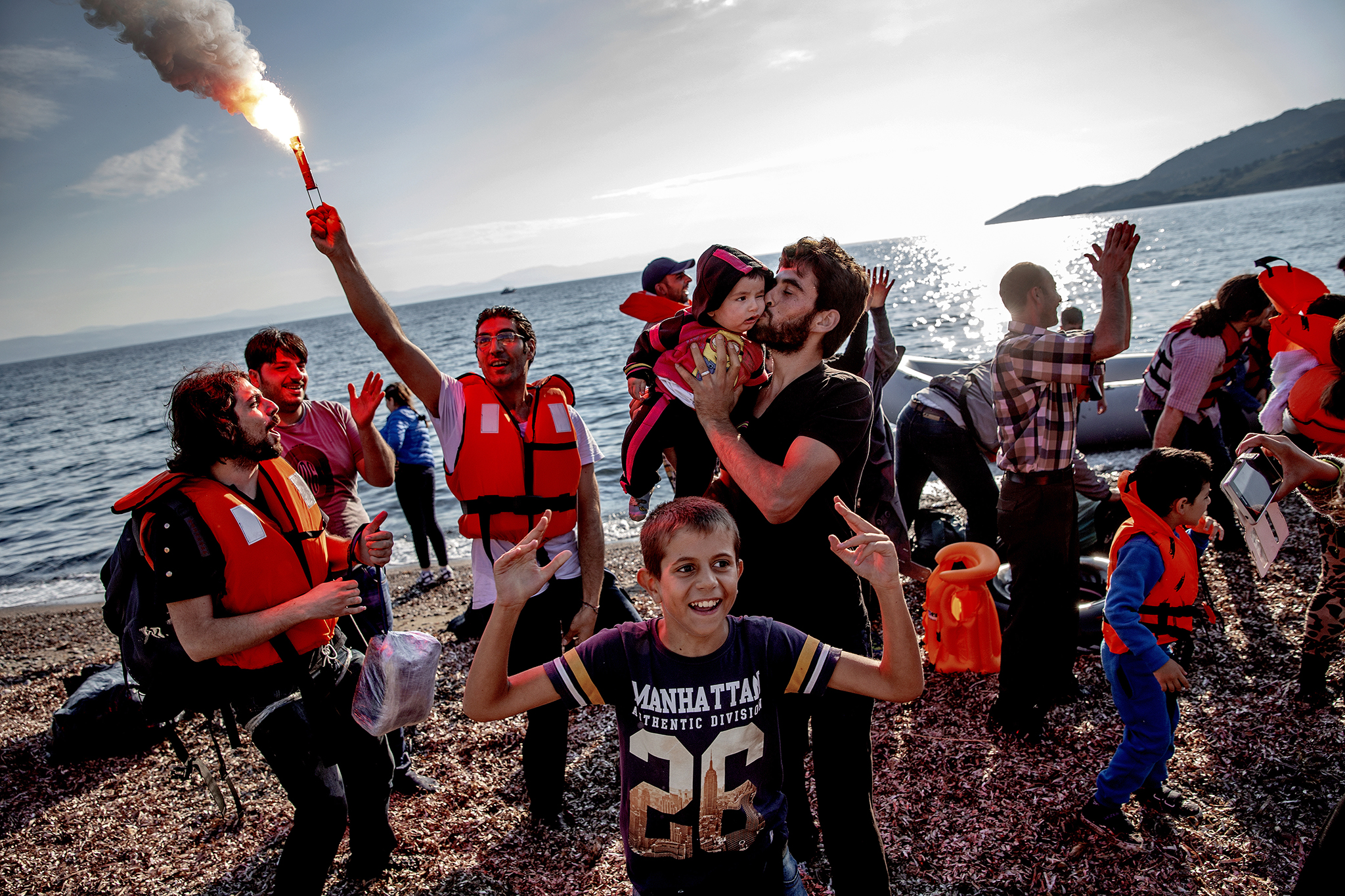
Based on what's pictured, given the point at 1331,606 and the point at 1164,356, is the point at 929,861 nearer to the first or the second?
the point at 1331,606

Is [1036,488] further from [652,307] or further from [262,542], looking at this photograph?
[262,542]

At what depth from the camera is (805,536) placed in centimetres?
243

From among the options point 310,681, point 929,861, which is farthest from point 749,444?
point 929,861

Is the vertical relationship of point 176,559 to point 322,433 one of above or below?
below

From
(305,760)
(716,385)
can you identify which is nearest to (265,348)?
(305,760)

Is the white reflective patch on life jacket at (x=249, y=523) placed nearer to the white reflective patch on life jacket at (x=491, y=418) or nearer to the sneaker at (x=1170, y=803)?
the white reflective patch on life jacket at (x=491, y=418)

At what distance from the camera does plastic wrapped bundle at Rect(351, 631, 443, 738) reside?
9.36 ft

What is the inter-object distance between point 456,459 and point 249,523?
1.10 m

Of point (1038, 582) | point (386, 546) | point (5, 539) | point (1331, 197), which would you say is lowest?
point (5, 539)

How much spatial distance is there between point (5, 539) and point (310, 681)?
2032 centimetres

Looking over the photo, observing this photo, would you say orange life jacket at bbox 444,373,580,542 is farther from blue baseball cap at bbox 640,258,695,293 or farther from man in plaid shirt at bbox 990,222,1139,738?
man in plaid shirt at bbox 990,222,1139,738

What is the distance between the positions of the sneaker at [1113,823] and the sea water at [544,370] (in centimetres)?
848

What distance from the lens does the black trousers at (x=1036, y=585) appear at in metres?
3.74

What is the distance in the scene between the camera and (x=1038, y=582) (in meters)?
3.82
